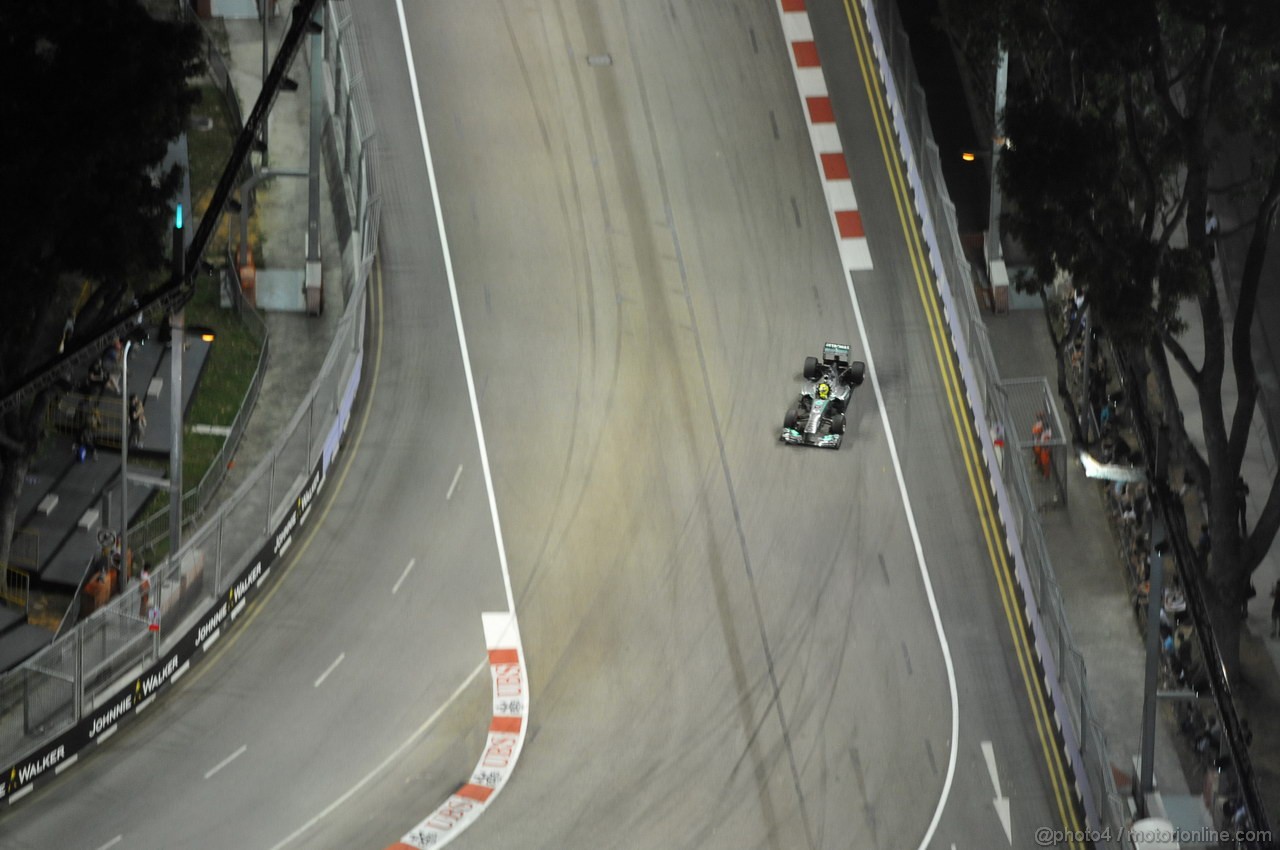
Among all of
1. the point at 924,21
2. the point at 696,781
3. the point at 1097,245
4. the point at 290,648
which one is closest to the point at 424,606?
the point at 290,648

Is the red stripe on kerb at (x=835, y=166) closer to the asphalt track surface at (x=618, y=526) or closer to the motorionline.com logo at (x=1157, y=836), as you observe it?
the asphalt track surface at (x=618, y=526)

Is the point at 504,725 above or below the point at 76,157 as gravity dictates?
below

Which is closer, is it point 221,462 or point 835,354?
point 221,462

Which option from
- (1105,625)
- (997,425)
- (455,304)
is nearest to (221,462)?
(455,304)

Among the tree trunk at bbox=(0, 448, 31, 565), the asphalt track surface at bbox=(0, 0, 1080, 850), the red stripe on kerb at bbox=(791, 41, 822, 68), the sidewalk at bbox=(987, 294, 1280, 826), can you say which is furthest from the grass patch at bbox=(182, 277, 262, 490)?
the sidewalk at bbox=(987, 294, 1280, 826)

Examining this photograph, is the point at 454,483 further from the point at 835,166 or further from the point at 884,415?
the point at 835,166

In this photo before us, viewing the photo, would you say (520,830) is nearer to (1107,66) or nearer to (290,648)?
(290,648)
